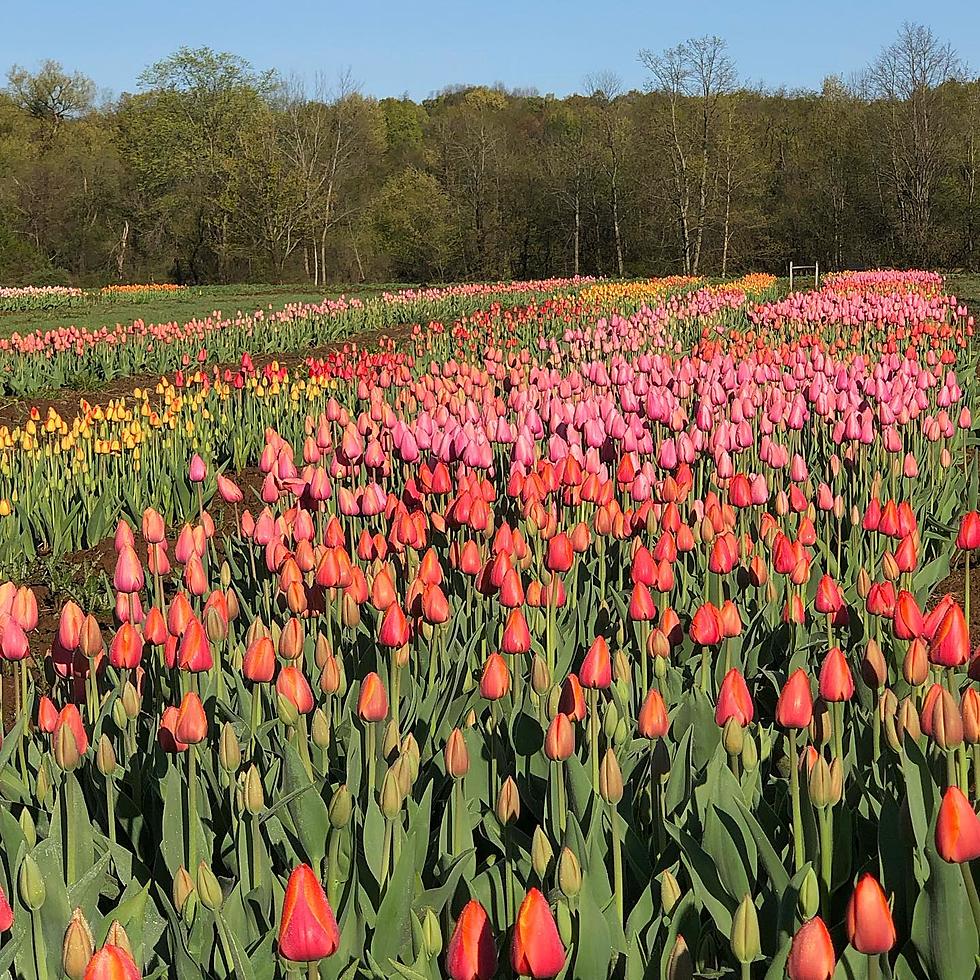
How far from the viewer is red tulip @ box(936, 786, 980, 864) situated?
1.44 meters

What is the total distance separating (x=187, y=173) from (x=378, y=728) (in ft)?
197

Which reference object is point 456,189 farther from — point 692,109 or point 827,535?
point 827,535

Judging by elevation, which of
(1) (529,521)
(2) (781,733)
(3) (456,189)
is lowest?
(2) (781,733)

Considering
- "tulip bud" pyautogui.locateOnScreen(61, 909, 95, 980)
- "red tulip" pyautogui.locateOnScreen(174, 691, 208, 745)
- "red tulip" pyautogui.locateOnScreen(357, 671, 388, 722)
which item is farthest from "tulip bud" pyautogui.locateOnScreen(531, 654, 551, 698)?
"tulip bud" pyautogui.locateOnScreen(61, 909, 95, 980)

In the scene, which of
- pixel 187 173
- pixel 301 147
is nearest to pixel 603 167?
pixel 301 147

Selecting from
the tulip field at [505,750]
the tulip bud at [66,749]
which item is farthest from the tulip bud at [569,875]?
the tulip bud at [66,749]

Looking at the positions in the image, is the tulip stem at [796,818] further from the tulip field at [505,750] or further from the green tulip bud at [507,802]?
the green tulip bud at [507,802]

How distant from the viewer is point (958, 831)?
144 centimetres

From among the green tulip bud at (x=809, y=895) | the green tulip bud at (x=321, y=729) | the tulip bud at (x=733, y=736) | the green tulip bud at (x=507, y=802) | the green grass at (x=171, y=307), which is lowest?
the green tulip bud at (x=809, y=895)

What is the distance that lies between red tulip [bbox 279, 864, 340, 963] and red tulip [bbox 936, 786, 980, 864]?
767 millimetres

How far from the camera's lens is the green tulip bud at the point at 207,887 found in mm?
1646

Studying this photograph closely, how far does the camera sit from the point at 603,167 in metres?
60.9

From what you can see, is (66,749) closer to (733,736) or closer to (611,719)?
(611,719)

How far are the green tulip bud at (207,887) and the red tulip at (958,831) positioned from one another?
0.99 m
